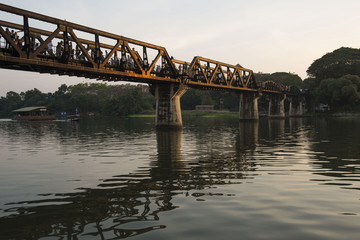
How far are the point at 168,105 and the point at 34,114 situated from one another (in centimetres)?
8867

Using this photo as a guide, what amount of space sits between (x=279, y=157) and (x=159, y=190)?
11.6 m

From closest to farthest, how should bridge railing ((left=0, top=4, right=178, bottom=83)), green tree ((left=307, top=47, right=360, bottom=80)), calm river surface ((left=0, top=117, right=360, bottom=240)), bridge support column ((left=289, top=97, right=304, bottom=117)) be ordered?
calm river surface ((left=0, top=117, right=360, bottom=240)) < bridge railing ((left=0, top=4, right=178, bottom=83)) < bridge support column ((left=289, top=97, right=304, bottom=117)) < green tree ((left=307, top=47, right=360, bottom=80))

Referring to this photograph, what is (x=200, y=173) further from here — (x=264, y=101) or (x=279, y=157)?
(x=264, y=101)

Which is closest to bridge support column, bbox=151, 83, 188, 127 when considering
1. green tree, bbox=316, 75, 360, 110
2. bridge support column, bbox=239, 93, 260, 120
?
bridge support column, bbox=239, 93, 260, 120

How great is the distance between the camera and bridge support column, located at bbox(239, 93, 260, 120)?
9672 cm

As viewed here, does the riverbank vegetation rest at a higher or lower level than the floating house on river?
higher

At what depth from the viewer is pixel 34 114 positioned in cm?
12412

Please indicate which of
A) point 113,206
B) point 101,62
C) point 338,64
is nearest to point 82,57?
point 101,62

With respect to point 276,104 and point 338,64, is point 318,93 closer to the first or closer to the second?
point 276,104

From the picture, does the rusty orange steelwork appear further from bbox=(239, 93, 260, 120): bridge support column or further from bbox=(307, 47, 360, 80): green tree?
bbox=(307, 47, 360, 80): green tree

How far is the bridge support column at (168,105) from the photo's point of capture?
181 feet

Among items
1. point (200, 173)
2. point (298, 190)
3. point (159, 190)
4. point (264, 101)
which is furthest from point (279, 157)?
point (264, 101)

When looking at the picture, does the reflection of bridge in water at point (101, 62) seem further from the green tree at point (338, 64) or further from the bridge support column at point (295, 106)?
the green tree at point (338, 64)

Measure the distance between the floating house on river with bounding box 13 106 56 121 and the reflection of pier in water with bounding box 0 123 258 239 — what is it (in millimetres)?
119268
